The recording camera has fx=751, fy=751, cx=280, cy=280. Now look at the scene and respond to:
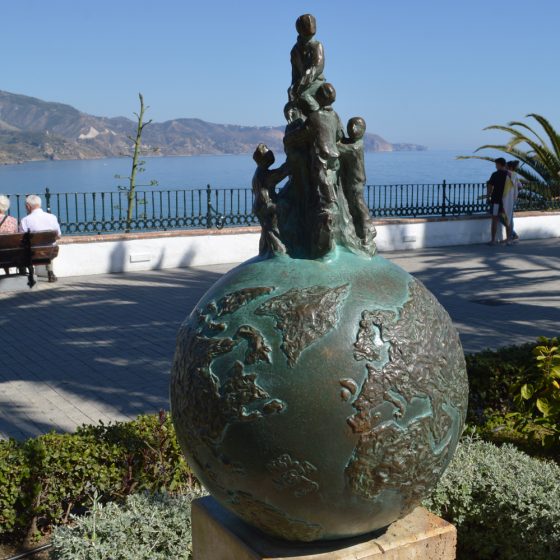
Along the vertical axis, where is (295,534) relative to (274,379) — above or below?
below

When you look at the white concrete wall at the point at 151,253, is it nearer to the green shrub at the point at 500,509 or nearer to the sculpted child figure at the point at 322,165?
the green shrub at the point at 500,509

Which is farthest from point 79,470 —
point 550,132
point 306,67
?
point 550,132

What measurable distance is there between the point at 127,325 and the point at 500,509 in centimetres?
697

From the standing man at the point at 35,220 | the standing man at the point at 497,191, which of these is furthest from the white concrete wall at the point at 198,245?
the standing man at the point at 35,220

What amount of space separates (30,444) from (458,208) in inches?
651

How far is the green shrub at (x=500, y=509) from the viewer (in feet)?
14.0

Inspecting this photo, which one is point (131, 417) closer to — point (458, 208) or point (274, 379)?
point (274, 379)

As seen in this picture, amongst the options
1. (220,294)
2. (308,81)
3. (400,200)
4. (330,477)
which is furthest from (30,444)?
(400,200)

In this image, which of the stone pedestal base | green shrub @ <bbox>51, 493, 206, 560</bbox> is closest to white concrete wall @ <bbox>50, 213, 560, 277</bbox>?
green shrub @ <bbox>51, 493, 206, 560</bbox>

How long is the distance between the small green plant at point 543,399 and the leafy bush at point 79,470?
2610 millimetres

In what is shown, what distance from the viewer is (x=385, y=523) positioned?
310 cm

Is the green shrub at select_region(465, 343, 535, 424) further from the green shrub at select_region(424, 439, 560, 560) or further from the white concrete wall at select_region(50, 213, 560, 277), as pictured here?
the white concrete wall at select_region(50, 213, 560, 277)

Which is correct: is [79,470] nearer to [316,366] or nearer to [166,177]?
[316,366]

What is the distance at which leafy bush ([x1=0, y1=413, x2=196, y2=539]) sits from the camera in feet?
15.6
